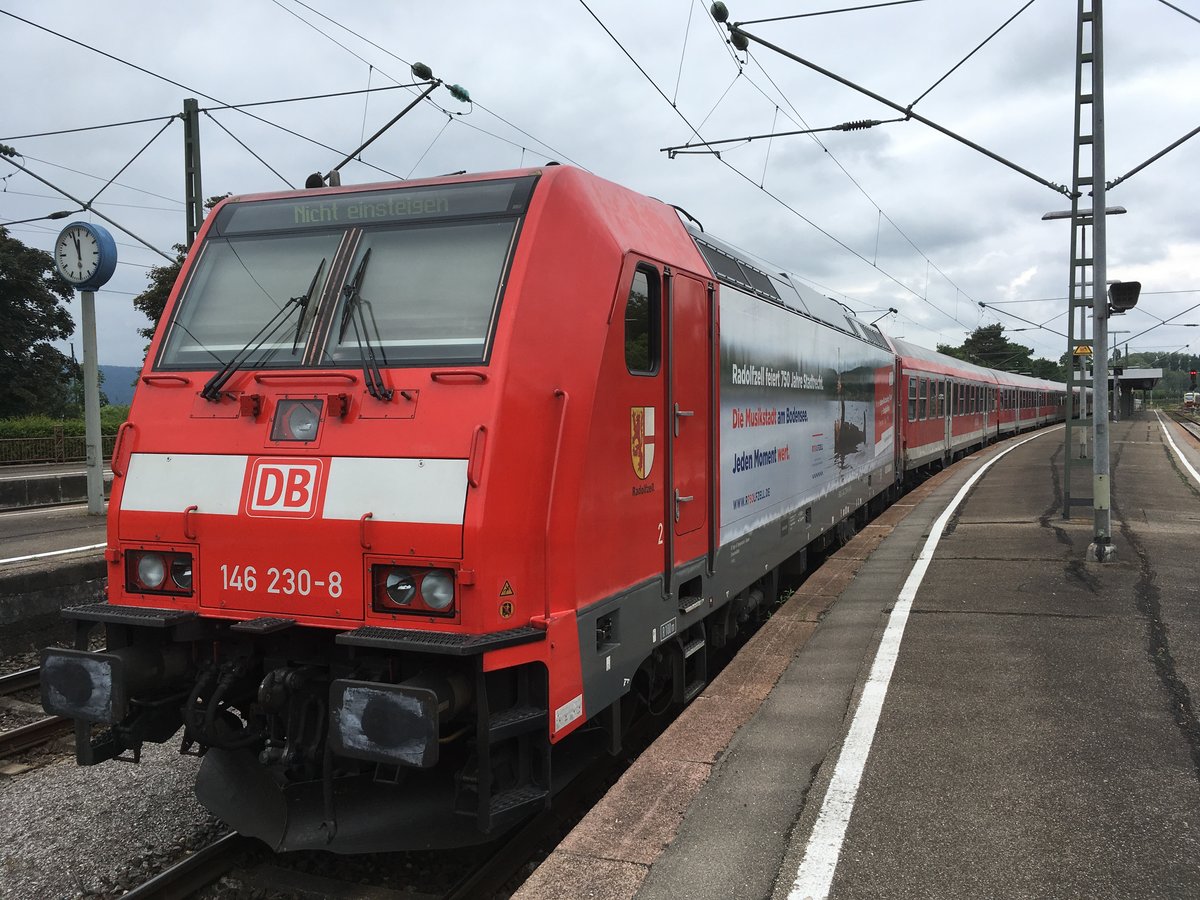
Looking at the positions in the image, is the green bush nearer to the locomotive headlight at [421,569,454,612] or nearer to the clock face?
the clock face

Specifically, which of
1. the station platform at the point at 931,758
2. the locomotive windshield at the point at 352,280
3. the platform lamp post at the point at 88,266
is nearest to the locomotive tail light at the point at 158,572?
the locomotive windshield at the point at 352,280

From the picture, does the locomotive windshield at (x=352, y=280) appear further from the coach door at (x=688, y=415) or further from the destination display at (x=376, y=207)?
the coach door at (x=688, y=415)

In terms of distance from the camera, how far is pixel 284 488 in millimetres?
4051

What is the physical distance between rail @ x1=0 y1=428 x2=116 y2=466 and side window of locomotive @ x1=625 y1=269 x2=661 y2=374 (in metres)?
30.5

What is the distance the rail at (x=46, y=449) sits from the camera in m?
30.8

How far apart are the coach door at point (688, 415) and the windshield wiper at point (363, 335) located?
64.9 inches

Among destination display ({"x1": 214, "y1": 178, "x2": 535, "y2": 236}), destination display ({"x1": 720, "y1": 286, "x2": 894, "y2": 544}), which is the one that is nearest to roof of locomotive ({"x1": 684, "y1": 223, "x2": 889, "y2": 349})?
destination display ({"x1": 720, "y1": 286, "x2": 894, "y2": 544})

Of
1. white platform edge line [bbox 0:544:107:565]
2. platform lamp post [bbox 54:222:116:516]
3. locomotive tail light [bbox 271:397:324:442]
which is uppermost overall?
platform lamp post [bbox 54:222:116:516]

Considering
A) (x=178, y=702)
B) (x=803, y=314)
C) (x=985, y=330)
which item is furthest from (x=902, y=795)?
(x=985, y=330)

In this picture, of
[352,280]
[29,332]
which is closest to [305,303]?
[352,280]

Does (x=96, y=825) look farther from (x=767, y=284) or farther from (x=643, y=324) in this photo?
(x=767, y=284)

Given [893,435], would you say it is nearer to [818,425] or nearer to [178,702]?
[818,425]

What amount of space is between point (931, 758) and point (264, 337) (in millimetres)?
3996

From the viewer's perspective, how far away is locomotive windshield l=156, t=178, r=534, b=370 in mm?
4199
